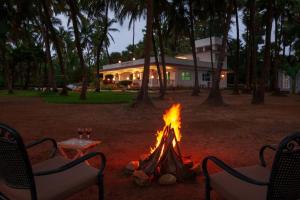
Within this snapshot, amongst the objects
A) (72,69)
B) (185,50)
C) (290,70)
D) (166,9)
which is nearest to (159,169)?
(166,9)

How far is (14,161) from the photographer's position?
235cm

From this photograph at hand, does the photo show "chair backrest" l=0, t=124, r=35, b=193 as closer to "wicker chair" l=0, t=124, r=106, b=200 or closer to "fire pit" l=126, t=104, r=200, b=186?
"wicker chair" l=0, t=124, r=106, b=200

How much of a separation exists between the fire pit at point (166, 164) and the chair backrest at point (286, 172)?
6.76 ft

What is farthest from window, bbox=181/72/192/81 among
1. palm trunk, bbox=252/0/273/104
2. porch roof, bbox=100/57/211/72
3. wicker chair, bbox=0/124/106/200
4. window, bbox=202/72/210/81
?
wicker chair, bbox=0/124/106/200

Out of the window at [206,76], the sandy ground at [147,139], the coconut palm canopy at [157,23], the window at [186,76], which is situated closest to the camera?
the sandy ground at [147,139]

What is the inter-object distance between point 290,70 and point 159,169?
3182 centimetres

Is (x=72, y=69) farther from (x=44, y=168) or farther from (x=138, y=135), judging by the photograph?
(x=44, y=168)

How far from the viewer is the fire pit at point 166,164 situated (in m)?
4.19

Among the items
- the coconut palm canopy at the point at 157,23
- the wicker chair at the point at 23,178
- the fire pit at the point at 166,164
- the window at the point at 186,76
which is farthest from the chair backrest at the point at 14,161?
the window at the point at 186,76

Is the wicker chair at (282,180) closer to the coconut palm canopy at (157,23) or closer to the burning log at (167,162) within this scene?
the burning log at (167,162)

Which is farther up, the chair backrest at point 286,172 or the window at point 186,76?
the window at point 186,76

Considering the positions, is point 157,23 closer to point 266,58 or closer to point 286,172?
point 266,58

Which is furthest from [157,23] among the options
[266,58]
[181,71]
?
[181,71]

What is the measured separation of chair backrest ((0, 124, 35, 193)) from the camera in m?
2.23
